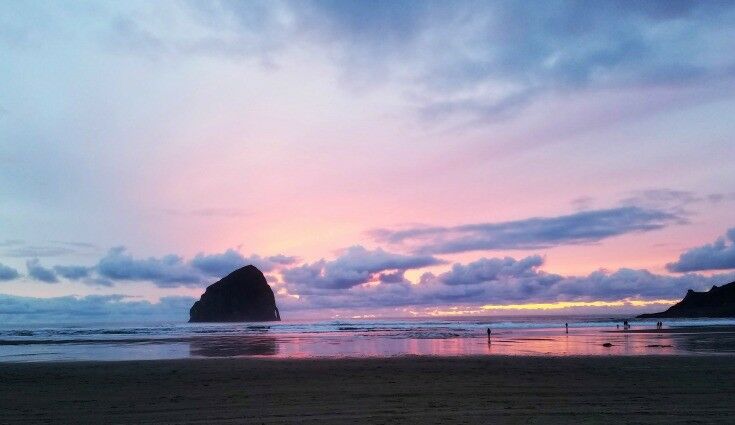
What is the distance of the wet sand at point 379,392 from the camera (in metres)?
13.1

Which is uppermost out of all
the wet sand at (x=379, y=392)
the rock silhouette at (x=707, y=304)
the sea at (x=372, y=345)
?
the wet sand at (x=379, y=392)

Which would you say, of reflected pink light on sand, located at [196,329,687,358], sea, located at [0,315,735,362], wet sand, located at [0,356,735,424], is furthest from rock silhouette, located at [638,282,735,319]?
wet sand, located at [0,356,735,424]

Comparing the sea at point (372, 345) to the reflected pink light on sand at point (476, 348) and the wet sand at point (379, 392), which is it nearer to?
the reflected pink light on sand at point (476, 348)

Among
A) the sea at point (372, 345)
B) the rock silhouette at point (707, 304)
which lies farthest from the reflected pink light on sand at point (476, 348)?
the rock silhouette at point (707, 304)

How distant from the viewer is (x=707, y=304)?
150m

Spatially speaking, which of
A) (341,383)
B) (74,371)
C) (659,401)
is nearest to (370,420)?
(341,383)

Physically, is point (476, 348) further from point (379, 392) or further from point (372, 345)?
point (379, 392)

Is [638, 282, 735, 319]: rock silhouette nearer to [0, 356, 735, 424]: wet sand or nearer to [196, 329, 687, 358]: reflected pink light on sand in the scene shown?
[196, 329, 687, 358]: reflected pink light on sand

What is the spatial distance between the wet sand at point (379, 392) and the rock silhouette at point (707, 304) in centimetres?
13668

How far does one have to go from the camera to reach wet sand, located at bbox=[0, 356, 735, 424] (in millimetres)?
13102

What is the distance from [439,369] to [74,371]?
17.1 metres

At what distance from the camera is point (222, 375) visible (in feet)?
72.4

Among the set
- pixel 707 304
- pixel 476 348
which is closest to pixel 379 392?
pixel 476 348

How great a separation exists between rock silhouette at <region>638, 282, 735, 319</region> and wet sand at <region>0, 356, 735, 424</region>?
448 ft
